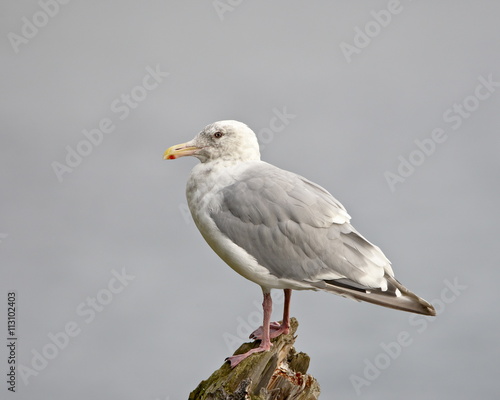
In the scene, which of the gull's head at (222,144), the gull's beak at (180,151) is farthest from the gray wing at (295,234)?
the gull's beak at (180,151)

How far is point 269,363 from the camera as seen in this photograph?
878cm

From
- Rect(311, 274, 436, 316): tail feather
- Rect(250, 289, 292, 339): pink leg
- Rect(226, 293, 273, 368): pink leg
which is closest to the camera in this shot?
Rect(311, 274, 436, 316): tail feather

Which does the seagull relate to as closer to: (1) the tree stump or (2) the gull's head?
(2) the gull's head

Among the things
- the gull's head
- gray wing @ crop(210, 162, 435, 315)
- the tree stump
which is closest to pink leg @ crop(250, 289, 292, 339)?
the tree stump

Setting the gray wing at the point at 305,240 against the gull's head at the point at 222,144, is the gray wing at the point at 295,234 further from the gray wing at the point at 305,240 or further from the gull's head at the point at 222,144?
the gull's head at the point at 222,144

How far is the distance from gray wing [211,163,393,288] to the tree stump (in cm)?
87

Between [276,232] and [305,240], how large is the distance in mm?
273

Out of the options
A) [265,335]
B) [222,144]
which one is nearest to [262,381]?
[265,335]

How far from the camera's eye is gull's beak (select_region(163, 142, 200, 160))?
8.94 m

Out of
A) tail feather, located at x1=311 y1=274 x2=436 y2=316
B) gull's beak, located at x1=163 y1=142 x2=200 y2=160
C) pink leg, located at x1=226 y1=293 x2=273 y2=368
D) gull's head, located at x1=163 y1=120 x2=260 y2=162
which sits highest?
gull's beak, located at x1=163 y1=142 x2=200 y2=160

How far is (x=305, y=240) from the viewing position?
27.9 ft

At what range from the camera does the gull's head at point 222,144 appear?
890 cm

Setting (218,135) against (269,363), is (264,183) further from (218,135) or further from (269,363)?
(269,363)

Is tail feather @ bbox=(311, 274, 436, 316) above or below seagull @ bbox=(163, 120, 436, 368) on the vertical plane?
below
